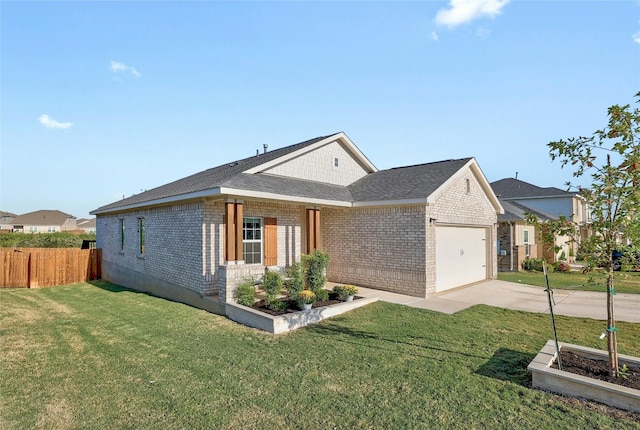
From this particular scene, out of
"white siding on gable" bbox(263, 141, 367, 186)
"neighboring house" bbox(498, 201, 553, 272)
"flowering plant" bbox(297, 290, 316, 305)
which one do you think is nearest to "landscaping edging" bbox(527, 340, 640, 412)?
"flowering plant" bbox(297, 290, 316, 305)

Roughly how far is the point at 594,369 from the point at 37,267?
20.2 m

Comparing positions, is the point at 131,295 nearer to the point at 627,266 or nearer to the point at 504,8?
the point at 627,266

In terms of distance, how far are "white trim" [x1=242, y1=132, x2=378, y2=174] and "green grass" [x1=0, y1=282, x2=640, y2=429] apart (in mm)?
5769

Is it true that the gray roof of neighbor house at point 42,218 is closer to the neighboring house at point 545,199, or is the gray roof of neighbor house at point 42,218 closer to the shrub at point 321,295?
the shrub at point 321,295

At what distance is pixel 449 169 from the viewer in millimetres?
12375

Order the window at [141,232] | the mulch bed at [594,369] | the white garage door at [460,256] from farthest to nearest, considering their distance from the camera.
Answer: the window at [141,232] < the white garage door at [460,256] < the mulch bed at [594,369]

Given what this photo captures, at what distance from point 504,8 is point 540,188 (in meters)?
26.7

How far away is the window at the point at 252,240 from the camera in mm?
11062

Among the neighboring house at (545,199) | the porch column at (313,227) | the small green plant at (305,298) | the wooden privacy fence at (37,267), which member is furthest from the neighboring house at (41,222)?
the neighboring house at (545,199)

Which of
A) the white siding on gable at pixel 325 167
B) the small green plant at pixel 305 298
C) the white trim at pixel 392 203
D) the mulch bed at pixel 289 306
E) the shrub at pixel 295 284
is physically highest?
the white siding on gable at pixel 325 167

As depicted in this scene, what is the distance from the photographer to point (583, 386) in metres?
4.10

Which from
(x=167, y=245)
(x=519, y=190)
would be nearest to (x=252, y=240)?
(x=167, y=245)

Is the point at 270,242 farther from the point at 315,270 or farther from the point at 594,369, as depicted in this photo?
the point at 594,369

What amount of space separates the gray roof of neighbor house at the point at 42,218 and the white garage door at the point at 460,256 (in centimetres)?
7381
